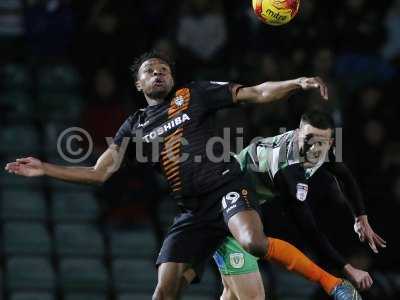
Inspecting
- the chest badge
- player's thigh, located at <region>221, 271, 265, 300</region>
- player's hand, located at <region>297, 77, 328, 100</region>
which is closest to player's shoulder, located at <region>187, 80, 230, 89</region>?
the chest badge

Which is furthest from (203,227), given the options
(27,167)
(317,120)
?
(27,167)

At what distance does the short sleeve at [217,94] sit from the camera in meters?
8.55

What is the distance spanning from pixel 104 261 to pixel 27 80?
7.81ft

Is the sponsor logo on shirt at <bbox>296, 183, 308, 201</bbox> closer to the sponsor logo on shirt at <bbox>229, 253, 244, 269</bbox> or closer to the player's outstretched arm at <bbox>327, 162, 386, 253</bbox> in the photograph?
the player's outstretched arm at <bbox>327, 162, 386, 253</bbox>

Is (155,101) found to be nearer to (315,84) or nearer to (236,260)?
(236,260)

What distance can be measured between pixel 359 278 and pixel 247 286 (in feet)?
2.74

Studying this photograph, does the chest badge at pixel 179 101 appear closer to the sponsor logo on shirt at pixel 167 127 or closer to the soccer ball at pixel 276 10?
the sponsor logo on shirt at pixel 167 127

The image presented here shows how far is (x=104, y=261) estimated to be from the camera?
1180 cm

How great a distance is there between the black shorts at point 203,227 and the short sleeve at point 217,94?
1.90 ft

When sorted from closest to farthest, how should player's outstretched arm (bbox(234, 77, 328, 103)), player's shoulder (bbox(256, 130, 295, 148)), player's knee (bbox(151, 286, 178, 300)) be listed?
player's outstretched arm (bbox(234, 77, 328, 103)) < player's knee (bbox(151, 286, 178, 300)) < player's shoulder (bbox(256, 130, 295, 148))

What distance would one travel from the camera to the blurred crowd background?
456 inches

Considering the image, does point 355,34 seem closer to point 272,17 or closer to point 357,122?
point 357,122

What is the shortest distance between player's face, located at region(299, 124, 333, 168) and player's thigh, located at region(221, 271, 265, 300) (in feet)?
3.25

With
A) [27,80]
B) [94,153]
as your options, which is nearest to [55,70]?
[27,80]
